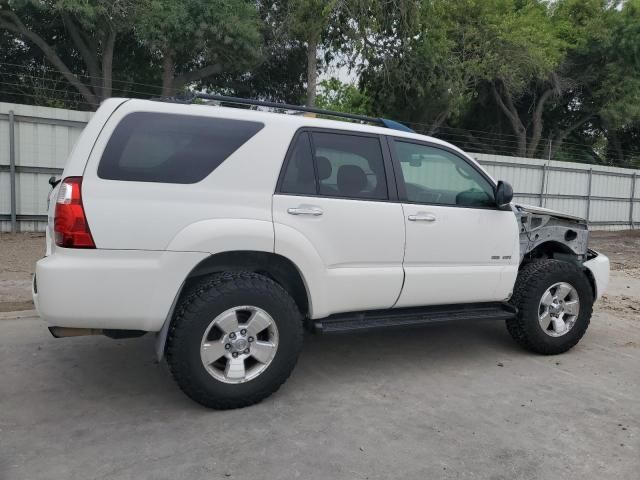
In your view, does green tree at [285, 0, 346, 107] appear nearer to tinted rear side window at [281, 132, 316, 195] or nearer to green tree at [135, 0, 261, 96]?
green tree at [135, 0, 261, 96]

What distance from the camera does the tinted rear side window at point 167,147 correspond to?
3.33 metres

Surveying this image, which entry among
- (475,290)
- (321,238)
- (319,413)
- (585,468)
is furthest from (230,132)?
(585,468)

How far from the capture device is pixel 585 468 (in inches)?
118

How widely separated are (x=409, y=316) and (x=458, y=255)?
592 mm

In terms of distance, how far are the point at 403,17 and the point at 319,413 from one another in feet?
49.3

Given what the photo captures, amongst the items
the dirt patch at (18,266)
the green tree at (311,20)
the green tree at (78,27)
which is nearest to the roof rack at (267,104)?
the dirt patch at (18,266)

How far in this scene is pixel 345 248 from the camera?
3846 millimetres

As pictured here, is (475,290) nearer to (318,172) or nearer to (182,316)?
(318,172)

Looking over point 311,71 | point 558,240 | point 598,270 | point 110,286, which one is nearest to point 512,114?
point 311,71

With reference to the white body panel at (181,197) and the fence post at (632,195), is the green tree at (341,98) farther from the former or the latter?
the white body panel at (181,197)

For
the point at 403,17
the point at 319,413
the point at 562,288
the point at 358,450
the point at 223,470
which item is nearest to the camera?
the point at 223,470

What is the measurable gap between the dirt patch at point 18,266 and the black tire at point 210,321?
334cm

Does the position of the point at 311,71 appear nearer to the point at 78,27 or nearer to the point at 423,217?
the point at 78,27

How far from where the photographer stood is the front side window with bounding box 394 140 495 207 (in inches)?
170
